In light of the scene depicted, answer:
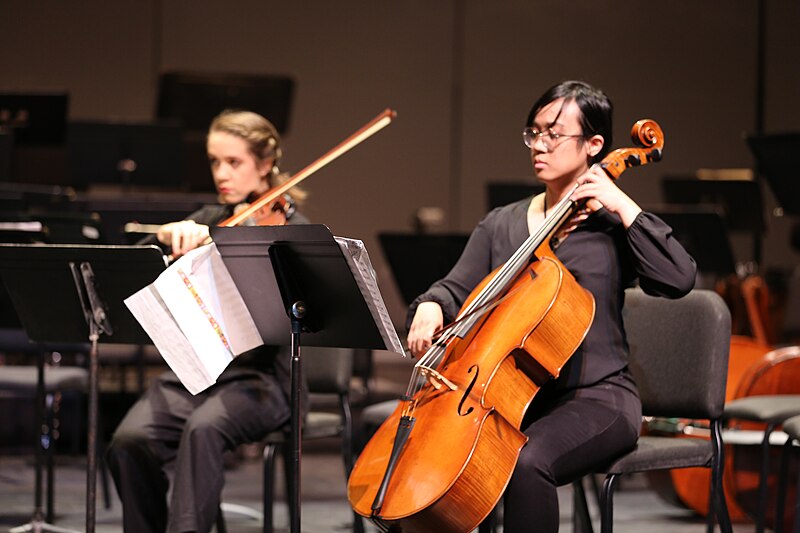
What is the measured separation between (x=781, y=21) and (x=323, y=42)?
3002mm

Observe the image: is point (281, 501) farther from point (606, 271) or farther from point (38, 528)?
point (606, 271)

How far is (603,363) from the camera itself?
2.35m

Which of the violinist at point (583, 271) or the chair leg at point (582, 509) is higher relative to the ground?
the violinist at point (583, 271)

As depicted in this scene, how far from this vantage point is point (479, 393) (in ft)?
6.72

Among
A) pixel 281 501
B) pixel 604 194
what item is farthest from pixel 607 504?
pixel 281 501

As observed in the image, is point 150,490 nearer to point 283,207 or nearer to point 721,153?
point 283,207

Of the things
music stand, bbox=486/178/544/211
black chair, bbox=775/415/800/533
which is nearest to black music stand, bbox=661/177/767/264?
music stand, bbox=486/178/544/211

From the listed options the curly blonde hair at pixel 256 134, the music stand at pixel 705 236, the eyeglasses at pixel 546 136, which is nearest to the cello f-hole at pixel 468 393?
the eyeglasses at pixel 546 136

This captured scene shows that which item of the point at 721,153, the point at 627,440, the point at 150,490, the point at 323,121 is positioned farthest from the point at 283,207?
the point at 721,153

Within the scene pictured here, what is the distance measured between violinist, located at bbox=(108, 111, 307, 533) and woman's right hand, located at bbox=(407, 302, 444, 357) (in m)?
0.51

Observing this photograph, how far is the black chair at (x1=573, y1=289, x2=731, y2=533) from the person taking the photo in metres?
2.46

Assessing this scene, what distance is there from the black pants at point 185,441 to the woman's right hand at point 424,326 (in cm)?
52

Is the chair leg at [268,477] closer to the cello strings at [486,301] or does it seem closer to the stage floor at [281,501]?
the cello strings at [486,301]

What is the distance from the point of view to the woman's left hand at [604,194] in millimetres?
2250
